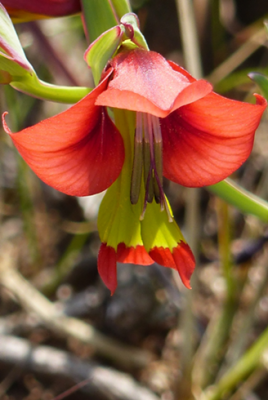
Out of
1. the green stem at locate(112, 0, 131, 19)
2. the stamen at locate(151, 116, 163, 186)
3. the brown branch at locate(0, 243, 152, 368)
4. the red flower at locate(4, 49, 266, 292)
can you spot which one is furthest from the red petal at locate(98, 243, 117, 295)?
the brown branch at locate(0, 243, 152, 368)

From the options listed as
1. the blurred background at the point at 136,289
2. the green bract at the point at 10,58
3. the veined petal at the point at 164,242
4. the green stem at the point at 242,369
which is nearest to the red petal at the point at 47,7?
the green bract at the point at 10,58

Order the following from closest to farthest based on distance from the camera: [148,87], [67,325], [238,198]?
[148,87] → [238,198] → [67,325]

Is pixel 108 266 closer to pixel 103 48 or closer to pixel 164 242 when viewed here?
pixel 164 242

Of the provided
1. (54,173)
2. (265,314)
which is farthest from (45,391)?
(54,173)

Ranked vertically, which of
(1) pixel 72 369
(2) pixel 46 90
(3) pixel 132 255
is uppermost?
(2) pixel 46 90

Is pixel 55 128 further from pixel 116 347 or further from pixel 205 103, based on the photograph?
pixel 116 347

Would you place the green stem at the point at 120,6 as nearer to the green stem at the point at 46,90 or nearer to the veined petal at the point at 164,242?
the green stem at the point at 46,90

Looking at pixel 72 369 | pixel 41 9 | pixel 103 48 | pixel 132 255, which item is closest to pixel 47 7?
pixel 41 9
